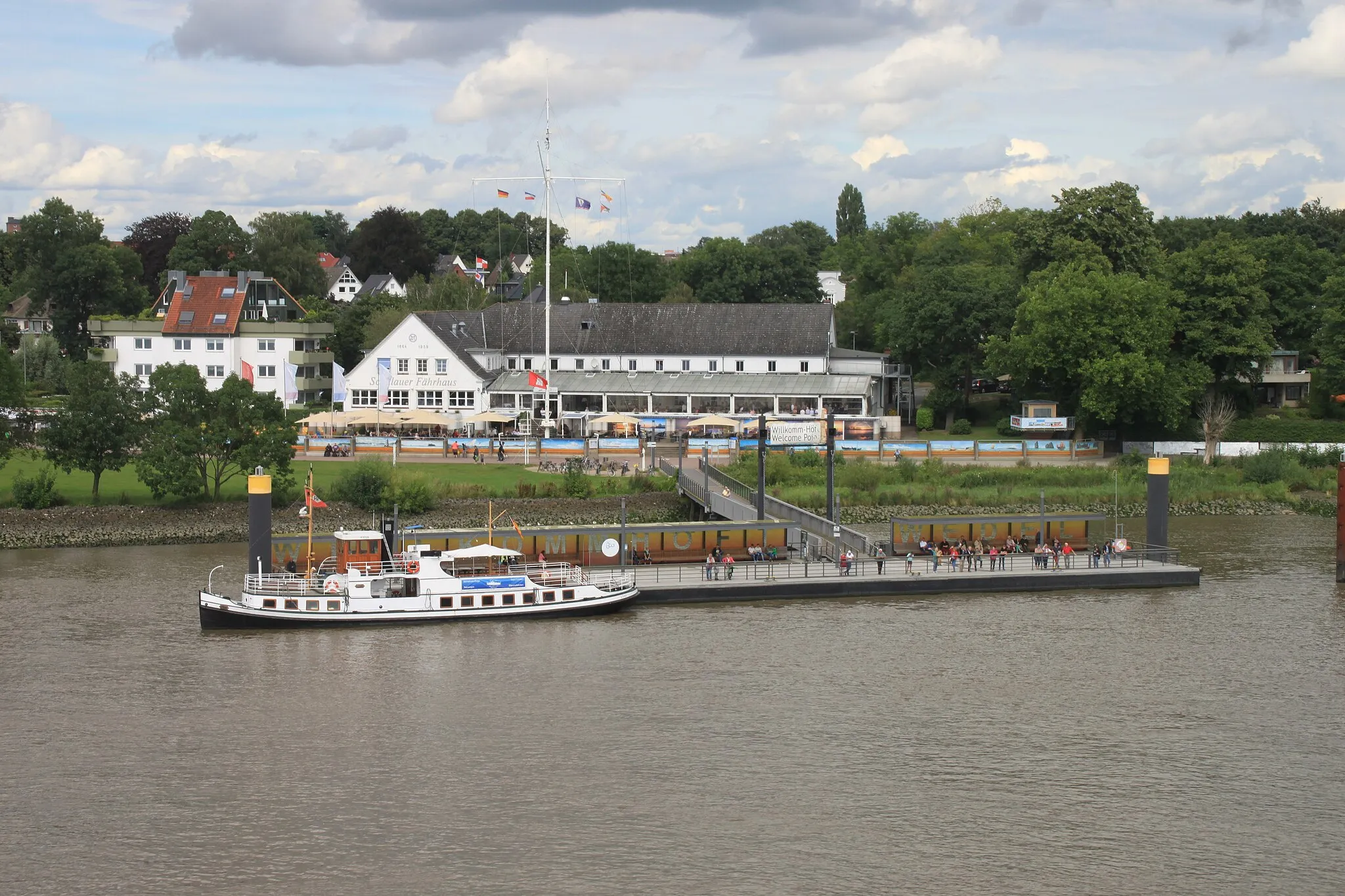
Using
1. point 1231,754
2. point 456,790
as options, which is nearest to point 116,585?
point 456,790

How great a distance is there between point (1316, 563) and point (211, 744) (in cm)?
4203

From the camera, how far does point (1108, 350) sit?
3324 inches

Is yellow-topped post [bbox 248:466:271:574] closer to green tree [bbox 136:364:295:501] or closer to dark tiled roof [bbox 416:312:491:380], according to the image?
green tree [bbox 136:364:295:501]

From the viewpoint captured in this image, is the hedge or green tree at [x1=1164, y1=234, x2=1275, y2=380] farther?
green tree at [x1=1164, y1=234, x2=1275, y2=380]

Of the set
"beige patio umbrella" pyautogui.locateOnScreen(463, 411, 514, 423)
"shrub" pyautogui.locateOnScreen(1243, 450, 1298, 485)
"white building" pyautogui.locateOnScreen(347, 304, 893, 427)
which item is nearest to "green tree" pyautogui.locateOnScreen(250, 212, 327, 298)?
"white building" pyautogui.locateOnScreen(347, 304, 893, 427)

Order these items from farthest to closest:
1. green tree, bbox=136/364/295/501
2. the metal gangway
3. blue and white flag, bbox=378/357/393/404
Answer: blue and white flag, bbox=378/357/393/404 → green tree, bbox=136/364/295/501 → the metal gangway

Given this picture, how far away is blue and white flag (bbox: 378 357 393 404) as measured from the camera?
95312 mm

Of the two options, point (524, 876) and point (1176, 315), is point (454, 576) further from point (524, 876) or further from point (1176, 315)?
point (1176, 315)

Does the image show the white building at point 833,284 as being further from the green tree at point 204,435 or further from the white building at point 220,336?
the green tree at point 204,435

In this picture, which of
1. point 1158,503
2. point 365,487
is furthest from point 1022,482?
point 365,487

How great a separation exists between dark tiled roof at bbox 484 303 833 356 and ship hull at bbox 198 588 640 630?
5154 cm

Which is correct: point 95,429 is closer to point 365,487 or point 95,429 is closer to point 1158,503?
point 365,487

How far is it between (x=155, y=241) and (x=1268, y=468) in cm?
12405

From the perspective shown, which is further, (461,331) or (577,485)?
(461,331)
